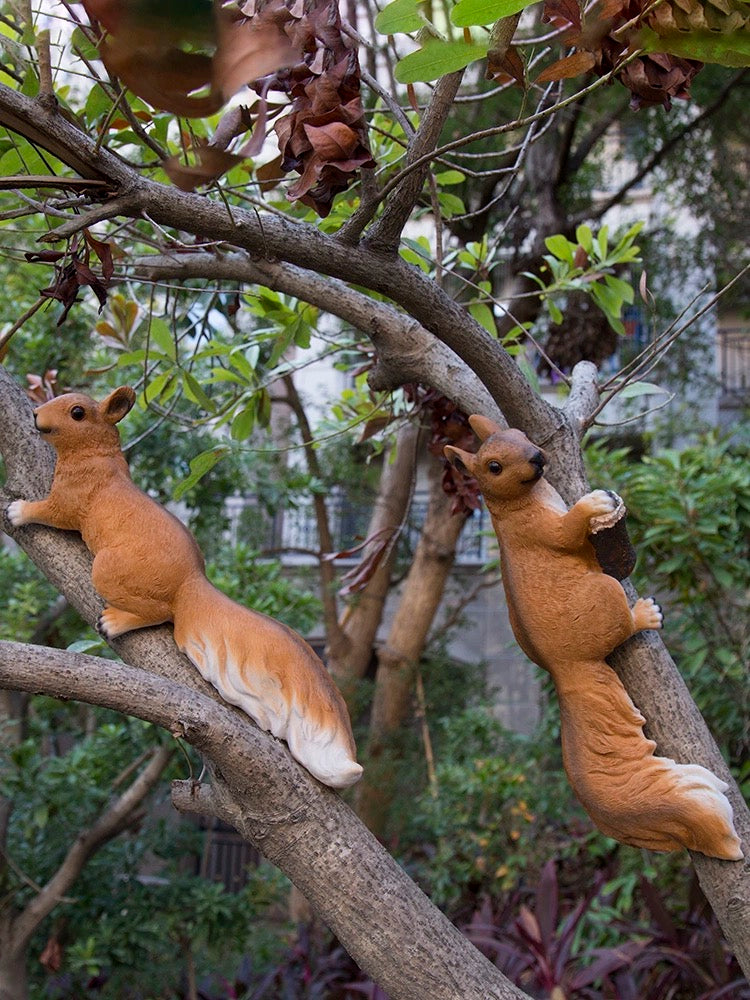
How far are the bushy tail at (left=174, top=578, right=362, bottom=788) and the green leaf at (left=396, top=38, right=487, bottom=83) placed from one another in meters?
0.69

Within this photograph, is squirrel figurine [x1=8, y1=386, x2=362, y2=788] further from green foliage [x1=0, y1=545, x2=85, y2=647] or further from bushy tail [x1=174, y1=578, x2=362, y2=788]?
green foliage [x1=0, y1=545, x2=85, y2=647]

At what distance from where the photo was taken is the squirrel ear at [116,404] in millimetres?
1293

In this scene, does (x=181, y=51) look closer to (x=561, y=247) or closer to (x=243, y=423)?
(x=243, y=423)

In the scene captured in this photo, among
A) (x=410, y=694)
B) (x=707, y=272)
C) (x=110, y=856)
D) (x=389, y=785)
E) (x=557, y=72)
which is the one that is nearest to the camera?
(x=557, y=72)

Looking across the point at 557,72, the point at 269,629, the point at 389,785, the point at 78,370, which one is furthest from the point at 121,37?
the point at 389,785

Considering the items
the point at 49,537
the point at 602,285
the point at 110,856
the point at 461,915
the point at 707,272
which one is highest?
the point at 707,272

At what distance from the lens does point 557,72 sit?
93 centimetres

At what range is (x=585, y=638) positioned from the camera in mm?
1197

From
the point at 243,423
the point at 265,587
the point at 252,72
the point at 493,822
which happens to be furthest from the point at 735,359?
the point at 252,72

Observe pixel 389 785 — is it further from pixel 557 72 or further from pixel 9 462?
pixel 557 72

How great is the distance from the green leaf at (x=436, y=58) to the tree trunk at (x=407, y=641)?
159 inches

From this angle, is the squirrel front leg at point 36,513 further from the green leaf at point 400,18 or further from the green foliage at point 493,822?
the green foliage at point 493,822

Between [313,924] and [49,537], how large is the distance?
10.6ft

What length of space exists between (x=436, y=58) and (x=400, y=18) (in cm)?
6
